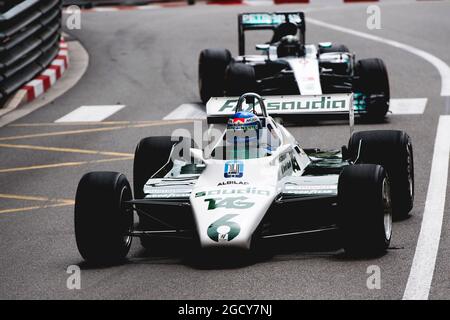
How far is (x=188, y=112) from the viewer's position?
66.7 ft

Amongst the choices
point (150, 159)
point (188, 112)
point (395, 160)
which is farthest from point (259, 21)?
point (395, 160)

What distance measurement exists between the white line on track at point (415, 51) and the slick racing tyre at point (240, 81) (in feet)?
12.8

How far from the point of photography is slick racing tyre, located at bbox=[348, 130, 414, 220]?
11.6 metres

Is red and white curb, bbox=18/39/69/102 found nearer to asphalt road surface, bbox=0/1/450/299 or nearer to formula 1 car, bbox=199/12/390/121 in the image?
A: asphalt road surface, bbox=0/1/450/299

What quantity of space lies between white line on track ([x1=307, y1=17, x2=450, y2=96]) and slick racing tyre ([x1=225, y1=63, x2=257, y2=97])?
3.91 meters

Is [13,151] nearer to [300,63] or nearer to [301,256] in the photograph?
[300,63]

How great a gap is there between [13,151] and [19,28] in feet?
17.7

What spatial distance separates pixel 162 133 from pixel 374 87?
127 inches

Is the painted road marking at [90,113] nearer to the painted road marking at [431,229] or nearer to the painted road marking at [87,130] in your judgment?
the painted road marking at [87,130]

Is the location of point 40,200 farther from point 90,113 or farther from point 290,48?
point 290,48

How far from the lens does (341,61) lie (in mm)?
19922

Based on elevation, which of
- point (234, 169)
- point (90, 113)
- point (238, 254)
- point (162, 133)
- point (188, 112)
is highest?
point (234, 169)

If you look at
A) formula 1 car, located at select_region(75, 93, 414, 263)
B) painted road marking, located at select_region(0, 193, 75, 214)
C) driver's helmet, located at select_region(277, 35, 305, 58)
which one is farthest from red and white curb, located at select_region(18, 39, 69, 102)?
formula 1 car, located at select_region(75, 93, 414, 263)
